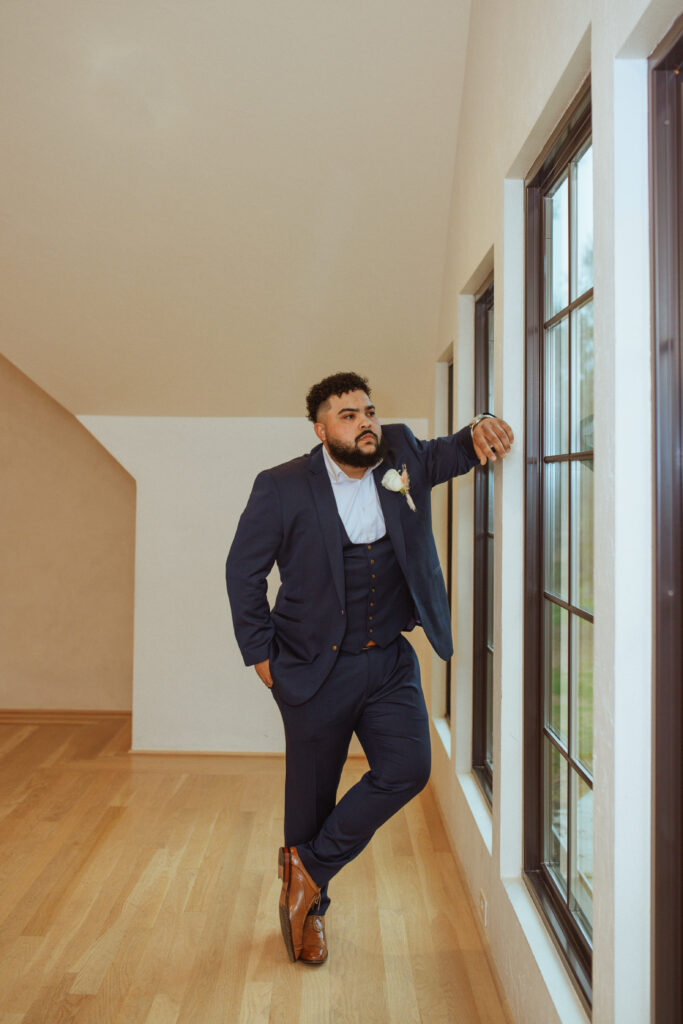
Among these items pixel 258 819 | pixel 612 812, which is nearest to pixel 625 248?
pixel 612 812

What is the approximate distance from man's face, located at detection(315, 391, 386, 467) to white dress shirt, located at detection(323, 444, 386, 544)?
58mm

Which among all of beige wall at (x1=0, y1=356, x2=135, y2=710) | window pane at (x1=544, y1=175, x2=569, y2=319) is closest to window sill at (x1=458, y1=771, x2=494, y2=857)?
window pane at (x1=544, y1=175, x2=569, y2=319)

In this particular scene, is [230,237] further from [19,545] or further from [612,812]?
[612,812]

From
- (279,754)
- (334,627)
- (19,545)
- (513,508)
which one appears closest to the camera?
(513,508)

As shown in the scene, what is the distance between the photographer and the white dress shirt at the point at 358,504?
2617 millimetres

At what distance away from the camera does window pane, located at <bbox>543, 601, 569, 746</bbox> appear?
200 cm

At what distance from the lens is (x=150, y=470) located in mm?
4680

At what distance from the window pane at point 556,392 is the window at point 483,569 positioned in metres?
0.76

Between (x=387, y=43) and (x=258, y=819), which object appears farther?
(x=258, y=819)

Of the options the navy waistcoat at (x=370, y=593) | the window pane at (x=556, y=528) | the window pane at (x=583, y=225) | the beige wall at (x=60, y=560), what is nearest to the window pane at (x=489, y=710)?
the navy waistcoat at (x=370, y=593)

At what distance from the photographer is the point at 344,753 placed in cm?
263

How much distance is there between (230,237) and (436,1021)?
3001 mm

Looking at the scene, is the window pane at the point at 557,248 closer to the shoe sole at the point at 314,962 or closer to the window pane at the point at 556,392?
the window pane at the point at 556,392

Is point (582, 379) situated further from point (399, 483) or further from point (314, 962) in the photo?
point (314, 962)
